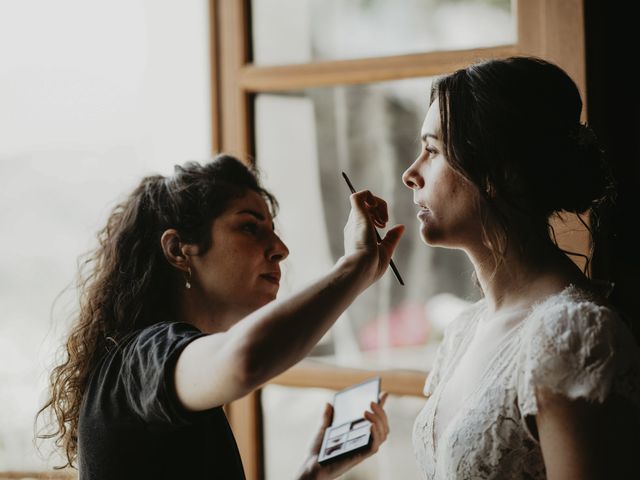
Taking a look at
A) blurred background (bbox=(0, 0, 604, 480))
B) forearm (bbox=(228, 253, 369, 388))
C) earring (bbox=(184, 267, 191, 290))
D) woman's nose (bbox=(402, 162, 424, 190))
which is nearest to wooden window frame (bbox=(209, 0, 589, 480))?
blurred background (bbox=(0, 0, 604, 480))

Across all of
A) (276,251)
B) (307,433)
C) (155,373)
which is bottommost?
(307,433)

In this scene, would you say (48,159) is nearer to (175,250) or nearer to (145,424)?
(175,250)

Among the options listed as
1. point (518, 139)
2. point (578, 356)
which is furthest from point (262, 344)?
point (518, 139)

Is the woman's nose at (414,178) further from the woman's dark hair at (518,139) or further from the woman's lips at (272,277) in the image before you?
the woman's lips at (272,277)

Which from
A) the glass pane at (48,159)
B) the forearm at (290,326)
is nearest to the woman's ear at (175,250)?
the forearm at (290,326)

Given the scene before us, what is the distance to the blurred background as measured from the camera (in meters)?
1.62

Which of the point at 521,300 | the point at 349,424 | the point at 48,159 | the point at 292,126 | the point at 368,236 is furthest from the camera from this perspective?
the point at 48,159

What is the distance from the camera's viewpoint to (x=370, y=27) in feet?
5.46

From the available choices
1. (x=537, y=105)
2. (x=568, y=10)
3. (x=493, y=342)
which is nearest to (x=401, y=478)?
(x=493, y=342)

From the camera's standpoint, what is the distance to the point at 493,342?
1.11 m

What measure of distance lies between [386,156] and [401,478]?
30.9 inches

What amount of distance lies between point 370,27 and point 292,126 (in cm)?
31

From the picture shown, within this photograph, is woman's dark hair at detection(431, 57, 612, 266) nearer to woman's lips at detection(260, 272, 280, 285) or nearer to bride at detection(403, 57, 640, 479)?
bride at detection(403, 57, 640, 479)

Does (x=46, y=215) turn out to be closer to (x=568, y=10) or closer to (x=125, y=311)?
(x=125, y=311)
